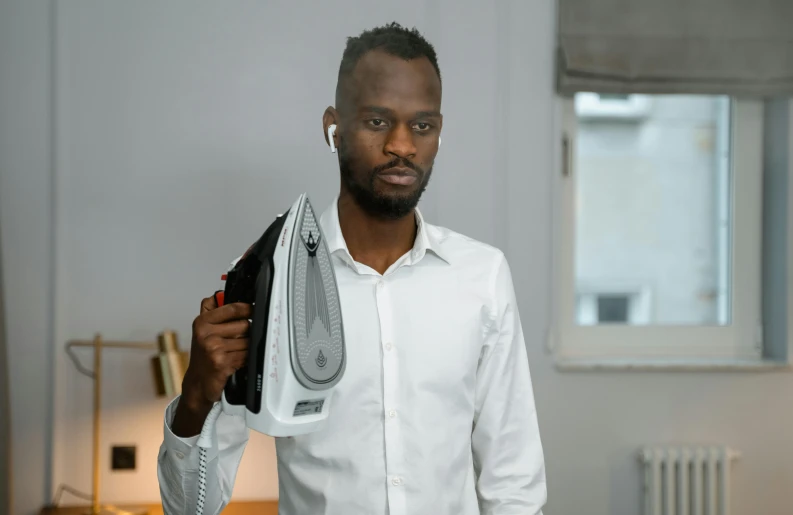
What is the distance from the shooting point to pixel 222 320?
0.88 m

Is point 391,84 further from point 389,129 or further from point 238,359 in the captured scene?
point 238,359

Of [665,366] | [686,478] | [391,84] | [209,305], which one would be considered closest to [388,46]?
[391,84]

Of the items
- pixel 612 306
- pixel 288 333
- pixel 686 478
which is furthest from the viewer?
pixel 612 306

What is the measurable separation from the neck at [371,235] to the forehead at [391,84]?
0.16 meters

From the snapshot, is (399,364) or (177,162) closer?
(399,364)

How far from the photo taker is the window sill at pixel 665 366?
75.9 inches

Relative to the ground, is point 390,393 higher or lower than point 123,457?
higher

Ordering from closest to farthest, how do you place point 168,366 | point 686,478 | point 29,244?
point 168,366 < point 29,244 < point 686,478

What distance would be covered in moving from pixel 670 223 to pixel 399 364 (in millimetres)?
1341

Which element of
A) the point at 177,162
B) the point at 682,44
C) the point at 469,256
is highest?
the point at 682,44

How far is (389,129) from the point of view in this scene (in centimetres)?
104

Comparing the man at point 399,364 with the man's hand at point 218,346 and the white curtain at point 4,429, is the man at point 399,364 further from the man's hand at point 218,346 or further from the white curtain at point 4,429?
the white curtain at point 4,429

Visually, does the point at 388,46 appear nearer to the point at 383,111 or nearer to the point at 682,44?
the point at 383,111

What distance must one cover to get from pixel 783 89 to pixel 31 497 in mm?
2197
